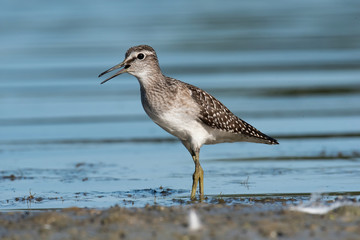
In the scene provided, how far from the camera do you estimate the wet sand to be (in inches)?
297

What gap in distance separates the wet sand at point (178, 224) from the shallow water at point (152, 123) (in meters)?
2.14

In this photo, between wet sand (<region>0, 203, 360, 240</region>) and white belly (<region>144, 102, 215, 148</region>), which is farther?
white belly (<region>144, 102, 215, 148</region>)

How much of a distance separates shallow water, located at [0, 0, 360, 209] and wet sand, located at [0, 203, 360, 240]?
2.14 m

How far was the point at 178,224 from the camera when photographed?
8.03 m

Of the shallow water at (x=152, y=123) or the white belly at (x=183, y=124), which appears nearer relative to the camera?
the white belly at (x=183, y=124)

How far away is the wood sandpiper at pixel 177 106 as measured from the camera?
11.2 meters

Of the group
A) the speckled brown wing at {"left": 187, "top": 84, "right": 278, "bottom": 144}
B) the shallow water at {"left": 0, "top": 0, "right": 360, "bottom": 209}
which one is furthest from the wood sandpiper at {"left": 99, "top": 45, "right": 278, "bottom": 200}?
the shallow water at {"left": 0, "top": 0, "right": 360, "bottom": 209}

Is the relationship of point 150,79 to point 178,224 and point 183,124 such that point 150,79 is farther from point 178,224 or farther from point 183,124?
point 178,224

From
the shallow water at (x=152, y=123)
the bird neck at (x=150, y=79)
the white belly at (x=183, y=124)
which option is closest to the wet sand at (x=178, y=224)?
the shallow water at (x=152, y=123)

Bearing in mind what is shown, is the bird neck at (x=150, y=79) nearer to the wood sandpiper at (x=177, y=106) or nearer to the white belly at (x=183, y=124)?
the wood sandpiper at (x=177, y=106)

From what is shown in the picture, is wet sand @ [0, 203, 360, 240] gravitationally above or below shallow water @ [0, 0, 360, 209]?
below

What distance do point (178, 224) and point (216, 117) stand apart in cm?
398

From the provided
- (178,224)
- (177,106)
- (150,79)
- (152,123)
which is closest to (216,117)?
(177,106)

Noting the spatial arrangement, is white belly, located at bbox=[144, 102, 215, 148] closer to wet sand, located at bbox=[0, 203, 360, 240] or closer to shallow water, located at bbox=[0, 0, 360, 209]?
shallow water, located at bbox=[0, 0, 360, 209]
